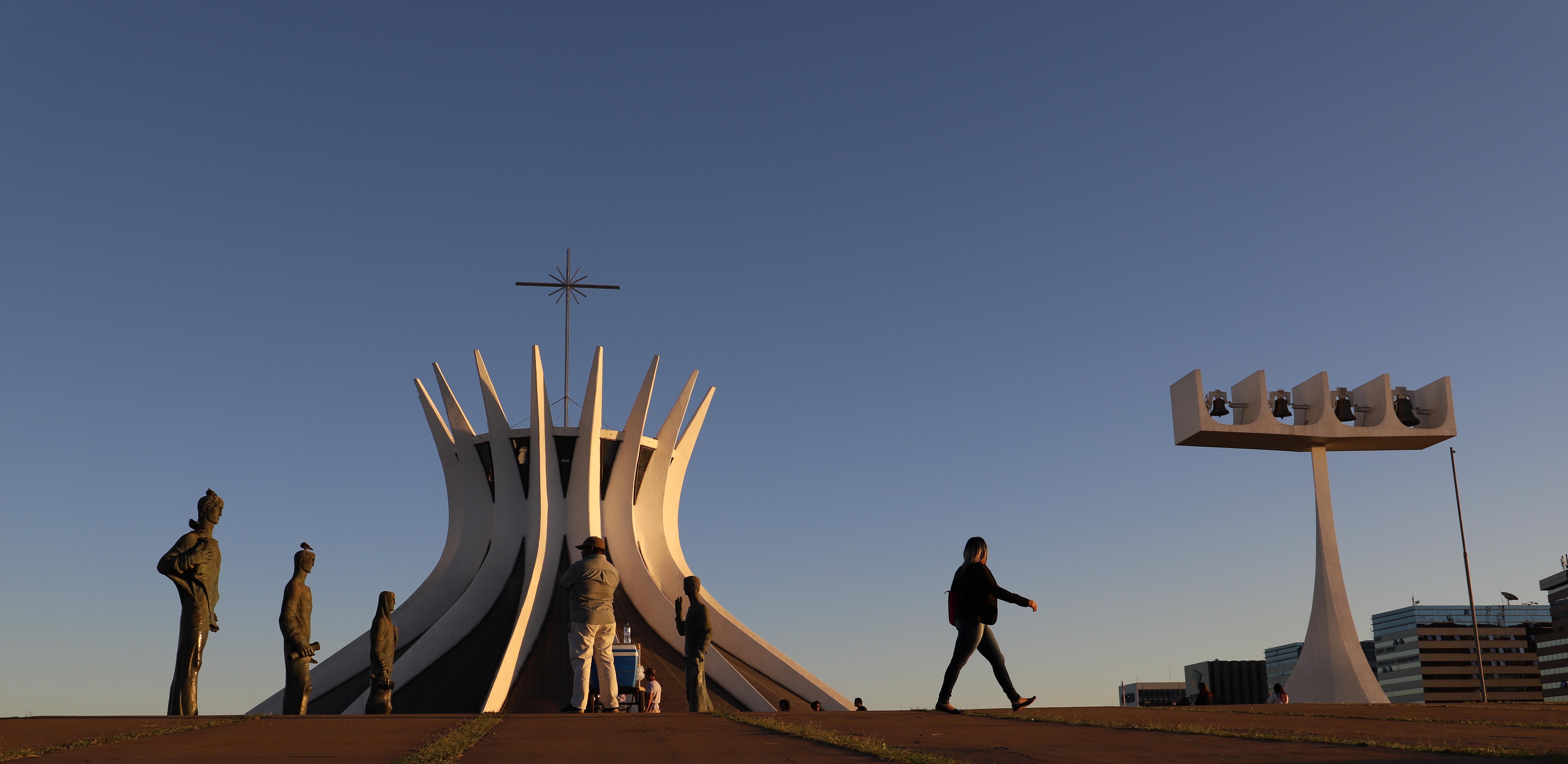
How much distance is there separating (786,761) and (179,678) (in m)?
8.63

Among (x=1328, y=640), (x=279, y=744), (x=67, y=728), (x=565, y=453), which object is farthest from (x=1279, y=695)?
(x=67, y=728)

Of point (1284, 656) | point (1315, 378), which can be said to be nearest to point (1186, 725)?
point (1315, 378)

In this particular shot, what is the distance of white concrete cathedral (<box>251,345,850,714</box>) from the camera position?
27.0m

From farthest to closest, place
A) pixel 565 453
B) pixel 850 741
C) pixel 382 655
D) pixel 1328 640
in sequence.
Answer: pixel 565 453 → pixel 1328 640 → pixel 382 655 → pixel 850 741

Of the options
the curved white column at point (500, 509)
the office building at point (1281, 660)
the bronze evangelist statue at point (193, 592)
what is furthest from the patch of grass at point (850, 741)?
the office building at point (1281, 660)

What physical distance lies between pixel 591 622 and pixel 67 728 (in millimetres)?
4070

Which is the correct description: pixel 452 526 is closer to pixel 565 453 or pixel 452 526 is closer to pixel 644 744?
pixel 565 453

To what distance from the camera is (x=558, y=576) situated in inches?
1187

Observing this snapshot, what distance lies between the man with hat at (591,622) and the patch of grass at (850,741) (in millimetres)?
2199

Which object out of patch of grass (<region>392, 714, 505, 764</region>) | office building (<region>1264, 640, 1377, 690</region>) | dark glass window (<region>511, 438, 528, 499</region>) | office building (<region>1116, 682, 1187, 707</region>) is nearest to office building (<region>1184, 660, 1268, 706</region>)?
dark glass window (<region>511, 438, 528, 499</region>)

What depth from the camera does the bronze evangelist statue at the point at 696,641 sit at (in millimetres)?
12922

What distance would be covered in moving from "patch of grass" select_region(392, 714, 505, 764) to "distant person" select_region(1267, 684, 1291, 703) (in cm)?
1674

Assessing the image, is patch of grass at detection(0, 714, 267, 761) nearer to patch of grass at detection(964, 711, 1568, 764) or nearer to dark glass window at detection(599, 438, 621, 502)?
patch of grass at detection(964, 711, 1568, 764)

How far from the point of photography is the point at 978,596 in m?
9.86
